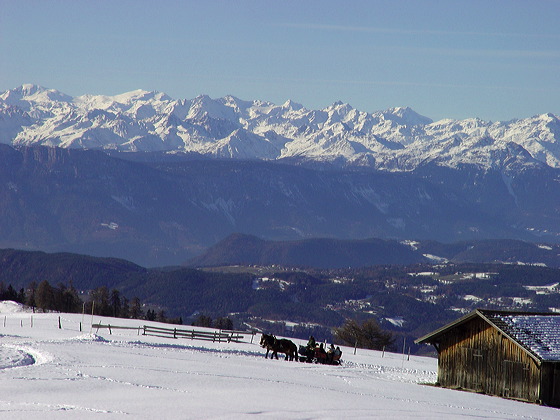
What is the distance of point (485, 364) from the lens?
62.6 m

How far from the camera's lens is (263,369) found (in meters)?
58.2

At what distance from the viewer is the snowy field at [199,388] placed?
38344 mm

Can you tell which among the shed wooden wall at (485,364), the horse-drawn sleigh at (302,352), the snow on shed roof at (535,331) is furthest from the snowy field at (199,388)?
the snow on shed roof at (535,331)

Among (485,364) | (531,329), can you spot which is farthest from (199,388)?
(531,329)

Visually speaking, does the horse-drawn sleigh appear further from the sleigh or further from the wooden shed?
the wooden shed

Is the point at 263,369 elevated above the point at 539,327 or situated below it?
below

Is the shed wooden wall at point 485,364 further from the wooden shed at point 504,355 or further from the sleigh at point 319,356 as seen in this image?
the sleigh at point 319,356

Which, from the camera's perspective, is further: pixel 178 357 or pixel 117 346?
pixel 117 346

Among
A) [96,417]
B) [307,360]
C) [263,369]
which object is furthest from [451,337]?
[96,417]

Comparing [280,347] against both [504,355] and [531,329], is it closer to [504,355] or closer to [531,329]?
[504,355]

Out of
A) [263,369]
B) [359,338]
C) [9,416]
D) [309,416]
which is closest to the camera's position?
[9,416]

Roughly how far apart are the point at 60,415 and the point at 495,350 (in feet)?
114

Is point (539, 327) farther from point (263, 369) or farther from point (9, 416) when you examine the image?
point (9, 416)

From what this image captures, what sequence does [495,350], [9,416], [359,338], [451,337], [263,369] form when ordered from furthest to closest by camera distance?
[359,338] → [451,337] → [495,350] → [263,369] → [9,416]
